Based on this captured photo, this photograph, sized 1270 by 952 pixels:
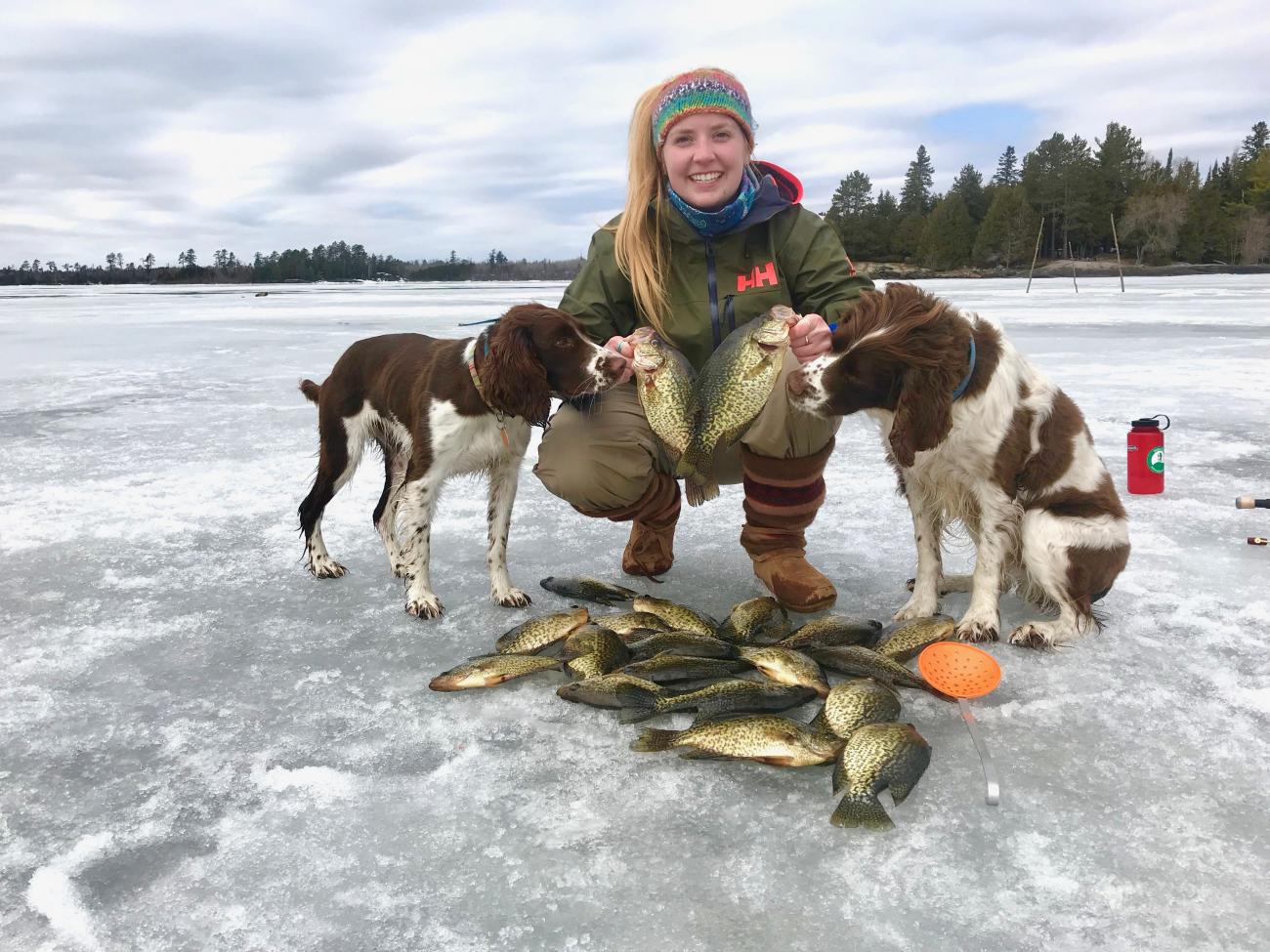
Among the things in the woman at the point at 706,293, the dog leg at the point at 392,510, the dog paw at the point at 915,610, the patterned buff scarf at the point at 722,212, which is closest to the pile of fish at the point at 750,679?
the dog paw at the point at 915,610

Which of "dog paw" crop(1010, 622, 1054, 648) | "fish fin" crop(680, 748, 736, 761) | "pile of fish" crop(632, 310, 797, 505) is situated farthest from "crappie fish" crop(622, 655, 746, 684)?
"dog paw" crop(1010, 622, 1054, 648)

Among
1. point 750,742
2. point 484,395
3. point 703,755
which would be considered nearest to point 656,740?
point 703,755

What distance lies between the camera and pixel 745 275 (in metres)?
3.89

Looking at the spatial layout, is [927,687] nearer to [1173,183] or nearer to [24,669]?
[24,669]

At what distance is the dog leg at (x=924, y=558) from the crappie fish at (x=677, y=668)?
0.99 meters

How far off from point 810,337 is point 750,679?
122 centimetres

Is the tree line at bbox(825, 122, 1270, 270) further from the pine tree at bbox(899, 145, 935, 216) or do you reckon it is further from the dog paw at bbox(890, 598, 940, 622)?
the dog paw at bbox(890, 598, 940, 622)

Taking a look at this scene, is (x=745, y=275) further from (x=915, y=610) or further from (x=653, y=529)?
(x=915, y=610)

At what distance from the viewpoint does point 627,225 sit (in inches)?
153

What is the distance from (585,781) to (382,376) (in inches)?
94.3

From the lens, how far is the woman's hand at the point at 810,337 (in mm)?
3258

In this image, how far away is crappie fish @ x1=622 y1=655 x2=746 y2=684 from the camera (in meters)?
2.85

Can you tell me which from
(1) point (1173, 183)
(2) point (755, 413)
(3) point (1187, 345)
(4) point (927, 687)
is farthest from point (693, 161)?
(1) point (1173, 183)

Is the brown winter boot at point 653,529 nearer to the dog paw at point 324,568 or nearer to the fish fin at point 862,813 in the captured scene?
the dog paw at point 324,568
